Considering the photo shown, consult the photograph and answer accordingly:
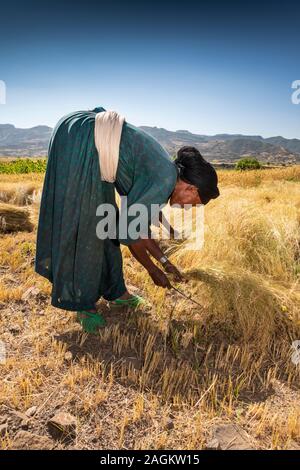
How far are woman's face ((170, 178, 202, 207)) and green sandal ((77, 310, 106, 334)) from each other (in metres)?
0.97

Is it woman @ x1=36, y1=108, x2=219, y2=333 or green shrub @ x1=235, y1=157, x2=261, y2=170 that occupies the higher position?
green shrub @ x1=235, y1=157, x2=261, y2=170

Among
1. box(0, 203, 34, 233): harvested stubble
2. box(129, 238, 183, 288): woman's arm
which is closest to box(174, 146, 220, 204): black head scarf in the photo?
box(129, 238, 183, 288): woman's arm

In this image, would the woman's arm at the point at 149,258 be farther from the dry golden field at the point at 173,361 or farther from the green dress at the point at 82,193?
the dry golden field at the point at 173,361

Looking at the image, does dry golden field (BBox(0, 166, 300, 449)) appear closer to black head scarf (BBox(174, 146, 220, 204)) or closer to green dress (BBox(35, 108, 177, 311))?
green dress (BBox(35, 108, 177, 311))

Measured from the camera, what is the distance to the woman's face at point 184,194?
2176 mm

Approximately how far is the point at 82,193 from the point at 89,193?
42 mm

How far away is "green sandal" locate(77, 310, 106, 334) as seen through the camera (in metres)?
2.50

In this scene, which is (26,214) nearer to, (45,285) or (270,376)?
(45,285)

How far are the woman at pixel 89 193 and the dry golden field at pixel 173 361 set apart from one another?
321 mm

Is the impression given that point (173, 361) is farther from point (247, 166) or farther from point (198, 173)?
point (247, 166)

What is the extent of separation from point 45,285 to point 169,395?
1.58 m

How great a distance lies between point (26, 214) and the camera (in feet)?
16.4

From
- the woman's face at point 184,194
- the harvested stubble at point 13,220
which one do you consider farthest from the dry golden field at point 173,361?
the harvested stubble at point 13,220

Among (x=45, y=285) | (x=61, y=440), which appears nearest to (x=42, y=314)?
(x=45, y=285)
